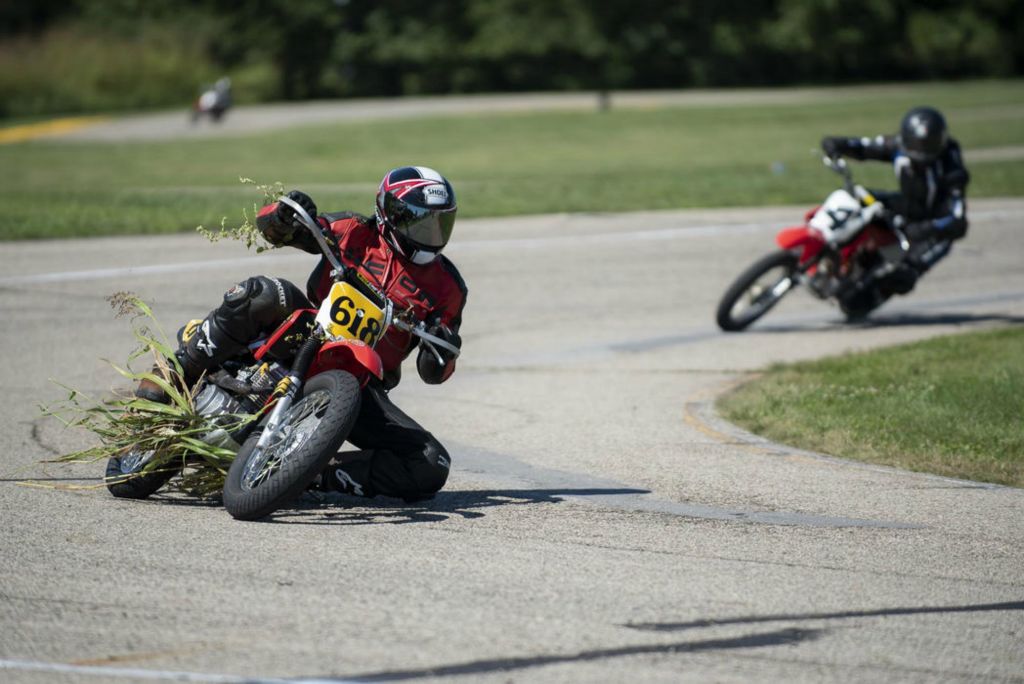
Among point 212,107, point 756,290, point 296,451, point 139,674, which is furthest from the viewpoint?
point 212,107

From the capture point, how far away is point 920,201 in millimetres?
12969

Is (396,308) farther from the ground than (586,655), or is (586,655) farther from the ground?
(396,308)

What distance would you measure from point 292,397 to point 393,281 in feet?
2.83

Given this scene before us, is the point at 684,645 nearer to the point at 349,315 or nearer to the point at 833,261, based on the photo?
the point at 349,315

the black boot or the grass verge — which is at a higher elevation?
the black boot

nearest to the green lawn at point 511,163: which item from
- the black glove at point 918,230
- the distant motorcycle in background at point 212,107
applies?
the distant motorcycle in background at point 212,107

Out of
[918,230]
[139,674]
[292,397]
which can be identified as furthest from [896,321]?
[139,674]

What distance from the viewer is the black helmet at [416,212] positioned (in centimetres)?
682

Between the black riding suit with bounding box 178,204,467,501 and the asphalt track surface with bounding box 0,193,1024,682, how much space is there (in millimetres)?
163

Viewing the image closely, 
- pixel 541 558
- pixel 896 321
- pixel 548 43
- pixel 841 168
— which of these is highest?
pixel 548 43

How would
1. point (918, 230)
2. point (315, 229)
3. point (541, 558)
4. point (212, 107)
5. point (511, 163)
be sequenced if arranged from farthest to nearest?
point (212, 107)
point (511, 163)
point (918, 230)
point (315, 229)
point (541, 558)

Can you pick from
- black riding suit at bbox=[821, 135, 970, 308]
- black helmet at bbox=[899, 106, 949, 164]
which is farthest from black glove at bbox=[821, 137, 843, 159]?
black helmet at bbox=[899, 106, 949, 164]

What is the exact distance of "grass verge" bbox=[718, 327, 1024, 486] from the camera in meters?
8.23

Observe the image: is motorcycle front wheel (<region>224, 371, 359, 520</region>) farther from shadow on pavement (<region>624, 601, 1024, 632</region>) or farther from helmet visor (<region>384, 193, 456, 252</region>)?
shadow on pavement (<region>624, 601, 1024, 632</region>)
